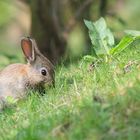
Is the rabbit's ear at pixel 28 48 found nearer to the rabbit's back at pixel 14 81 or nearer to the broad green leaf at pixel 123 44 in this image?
the rabbit's back at pixel 14 81

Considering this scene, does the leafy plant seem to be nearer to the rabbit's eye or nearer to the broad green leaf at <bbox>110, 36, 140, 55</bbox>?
the broad green leaf at <bbox>110, 36, 140, 55</bbox>

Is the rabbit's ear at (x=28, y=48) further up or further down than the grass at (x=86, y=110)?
further up

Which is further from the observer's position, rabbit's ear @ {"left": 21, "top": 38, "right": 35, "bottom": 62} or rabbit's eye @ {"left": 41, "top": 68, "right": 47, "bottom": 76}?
rabbit's ear @ {"left": 21, "top": 38, "right": 35, "bottom": 62}

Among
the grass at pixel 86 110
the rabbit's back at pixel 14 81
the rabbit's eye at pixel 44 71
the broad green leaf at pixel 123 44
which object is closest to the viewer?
the grass at pixel 86 110

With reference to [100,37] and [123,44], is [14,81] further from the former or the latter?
[123,44]

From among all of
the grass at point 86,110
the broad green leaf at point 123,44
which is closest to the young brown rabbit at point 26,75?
the grass at point 86,110

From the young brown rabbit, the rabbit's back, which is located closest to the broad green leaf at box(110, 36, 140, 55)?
the young brown rabbit

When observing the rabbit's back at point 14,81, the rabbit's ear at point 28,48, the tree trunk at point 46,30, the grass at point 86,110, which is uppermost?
the tree trunk at point 46,30
